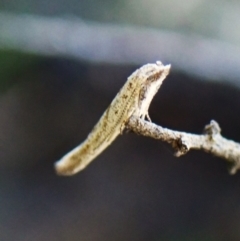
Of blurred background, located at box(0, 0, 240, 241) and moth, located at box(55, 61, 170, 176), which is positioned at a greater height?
blurred background, located at box(0, 0, 240, 241)

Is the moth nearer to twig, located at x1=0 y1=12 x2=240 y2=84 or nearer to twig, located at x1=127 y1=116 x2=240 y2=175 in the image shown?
twig, located at x1=127 y1=116 x2=240 y2=175

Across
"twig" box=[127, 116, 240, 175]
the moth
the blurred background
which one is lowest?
"twig" box=[127, 116, 240, 175]

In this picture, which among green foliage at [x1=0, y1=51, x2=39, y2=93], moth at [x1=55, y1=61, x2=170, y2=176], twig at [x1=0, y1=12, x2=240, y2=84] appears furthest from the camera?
green foliage at [x1=0, y1=51, x2=39, y2=93]

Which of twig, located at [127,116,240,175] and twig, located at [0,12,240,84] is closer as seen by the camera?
twig, located at [127,116,240,175]

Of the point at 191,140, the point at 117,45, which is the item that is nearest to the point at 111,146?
the point at 117,45

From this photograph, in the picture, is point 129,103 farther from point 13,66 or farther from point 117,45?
point 13,66

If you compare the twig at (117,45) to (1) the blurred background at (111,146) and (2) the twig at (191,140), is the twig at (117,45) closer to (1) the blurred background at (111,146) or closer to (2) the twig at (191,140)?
(1) the blurred background at (111,146)

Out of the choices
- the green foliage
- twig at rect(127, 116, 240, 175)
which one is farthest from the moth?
the green foliage
